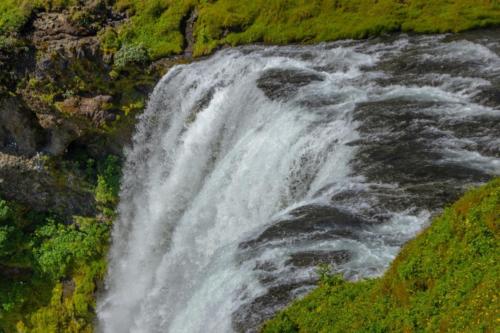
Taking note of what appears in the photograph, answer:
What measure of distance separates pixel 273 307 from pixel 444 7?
17.4 meters

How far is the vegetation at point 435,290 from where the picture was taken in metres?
7.62

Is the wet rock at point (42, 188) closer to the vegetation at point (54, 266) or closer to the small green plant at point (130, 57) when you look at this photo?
the vegetation at point (54, 266)

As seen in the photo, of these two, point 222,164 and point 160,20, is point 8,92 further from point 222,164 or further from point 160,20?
point 222,164

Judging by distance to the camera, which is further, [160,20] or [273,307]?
[160,20]

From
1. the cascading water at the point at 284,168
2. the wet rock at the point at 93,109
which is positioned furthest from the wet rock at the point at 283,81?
the wet rock at the point at 93,109

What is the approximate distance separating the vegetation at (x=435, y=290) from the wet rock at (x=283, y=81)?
10.3 metres

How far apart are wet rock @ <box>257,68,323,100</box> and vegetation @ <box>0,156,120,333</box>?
9.69 meters

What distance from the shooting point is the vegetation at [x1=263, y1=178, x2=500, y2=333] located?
7.62 meters

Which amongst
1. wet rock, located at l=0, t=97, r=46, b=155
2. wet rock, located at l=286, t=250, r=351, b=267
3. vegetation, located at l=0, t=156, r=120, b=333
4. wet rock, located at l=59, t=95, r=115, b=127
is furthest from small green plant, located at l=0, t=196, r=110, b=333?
wet rock, located at l=286, t=250, r=351, b=267

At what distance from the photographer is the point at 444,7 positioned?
78.9 feet

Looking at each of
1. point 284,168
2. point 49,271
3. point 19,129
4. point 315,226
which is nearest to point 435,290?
point 315,226

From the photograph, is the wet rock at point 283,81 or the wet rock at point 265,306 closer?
the wet rock at point 265,306

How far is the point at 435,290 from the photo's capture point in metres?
8.41

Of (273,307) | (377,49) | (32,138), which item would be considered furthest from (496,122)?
(32,138)
